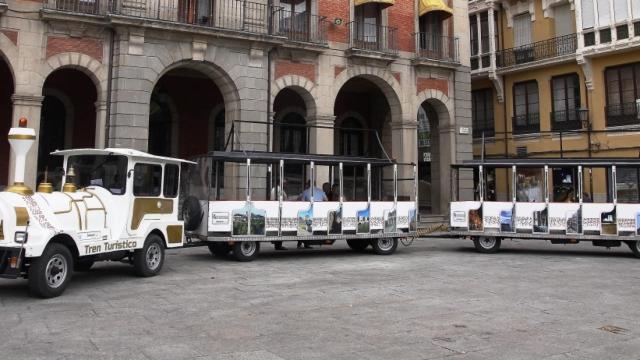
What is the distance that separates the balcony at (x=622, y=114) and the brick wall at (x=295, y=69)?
14220 millimetres

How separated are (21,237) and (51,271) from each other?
796 millimetres

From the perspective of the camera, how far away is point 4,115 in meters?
17.3

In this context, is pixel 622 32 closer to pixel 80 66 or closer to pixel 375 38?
pixel 375 38

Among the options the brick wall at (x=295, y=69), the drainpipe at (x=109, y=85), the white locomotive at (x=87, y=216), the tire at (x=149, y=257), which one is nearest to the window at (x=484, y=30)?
the brick wall at (x=295, y=69)

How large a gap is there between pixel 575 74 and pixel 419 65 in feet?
29.3

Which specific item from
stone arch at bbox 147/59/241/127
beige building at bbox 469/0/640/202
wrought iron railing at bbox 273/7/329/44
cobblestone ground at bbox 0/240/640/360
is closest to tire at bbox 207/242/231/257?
cobblestone ground at bbox 0/240/640/360

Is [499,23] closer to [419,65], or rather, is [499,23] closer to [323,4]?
[419,65]

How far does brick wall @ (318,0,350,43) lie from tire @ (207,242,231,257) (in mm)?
9955

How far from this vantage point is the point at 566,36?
24.6m

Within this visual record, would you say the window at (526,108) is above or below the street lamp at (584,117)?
above

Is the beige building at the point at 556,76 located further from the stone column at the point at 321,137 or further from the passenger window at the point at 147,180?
the passenger window at the point at 147,180

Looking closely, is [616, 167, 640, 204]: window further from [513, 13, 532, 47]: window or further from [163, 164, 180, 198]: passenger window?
[513, 13, 532, 47]: window

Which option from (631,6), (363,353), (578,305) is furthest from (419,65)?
(363,353)

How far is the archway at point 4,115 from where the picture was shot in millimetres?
17062
